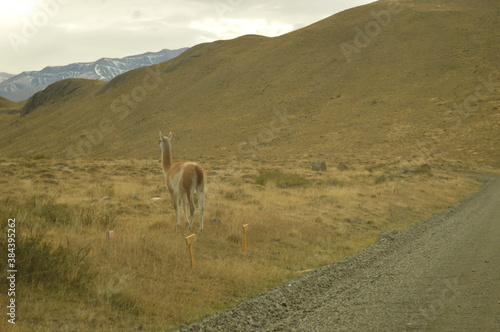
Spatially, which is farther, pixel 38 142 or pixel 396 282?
pixel 38 142

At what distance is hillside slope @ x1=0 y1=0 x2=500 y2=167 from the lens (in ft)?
197

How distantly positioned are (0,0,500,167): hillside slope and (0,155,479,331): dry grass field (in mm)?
34943

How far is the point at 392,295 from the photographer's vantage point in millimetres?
8008

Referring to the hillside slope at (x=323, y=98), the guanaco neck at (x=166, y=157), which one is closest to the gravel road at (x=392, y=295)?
the guanaco neck at (x=166, y=157)

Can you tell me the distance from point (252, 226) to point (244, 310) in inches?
208

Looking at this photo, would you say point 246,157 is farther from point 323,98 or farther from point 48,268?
point 48,268

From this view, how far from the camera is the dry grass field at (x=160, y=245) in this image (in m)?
6.72

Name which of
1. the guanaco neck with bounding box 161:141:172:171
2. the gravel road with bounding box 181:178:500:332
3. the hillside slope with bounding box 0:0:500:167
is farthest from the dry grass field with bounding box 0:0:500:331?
the guanaco neck with bounding box 161:141:172:171

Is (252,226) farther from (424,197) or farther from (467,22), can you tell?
(467,22)

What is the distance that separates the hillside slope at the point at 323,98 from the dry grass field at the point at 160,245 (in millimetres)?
34943

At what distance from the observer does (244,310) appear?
7.57 meters

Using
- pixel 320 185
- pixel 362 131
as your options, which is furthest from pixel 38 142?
pixel 320 185

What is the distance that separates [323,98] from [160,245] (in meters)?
69.7

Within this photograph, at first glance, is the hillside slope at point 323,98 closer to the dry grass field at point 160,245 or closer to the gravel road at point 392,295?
the dry grass field at point 160,245
